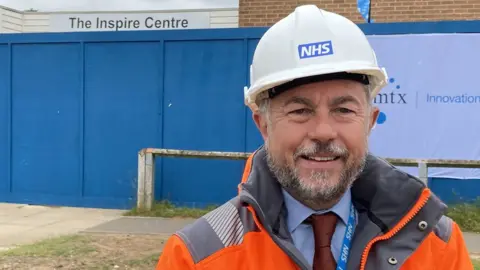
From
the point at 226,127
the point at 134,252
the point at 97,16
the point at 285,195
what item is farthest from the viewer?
the point at 97,16

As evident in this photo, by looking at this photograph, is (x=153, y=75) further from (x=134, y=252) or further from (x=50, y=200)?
(x=134, y=252)

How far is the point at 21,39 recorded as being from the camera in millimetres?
9266

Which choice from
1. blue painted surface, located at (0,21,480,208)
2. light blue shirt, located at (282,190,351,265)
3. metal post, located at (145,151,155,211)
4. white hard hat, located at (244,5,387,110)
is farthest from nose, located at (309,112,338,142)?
blue painted surface, located at (0,21,480,208)

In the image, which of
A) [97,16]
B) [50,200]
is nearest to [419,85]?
[50,200]

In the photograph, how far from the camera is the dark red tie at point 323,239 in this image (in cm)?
171

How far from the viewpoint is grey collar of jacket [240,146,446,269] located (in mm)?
1666

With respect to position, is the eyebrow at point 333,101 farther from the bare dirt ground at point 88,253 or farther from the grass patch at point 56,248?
the grass patch at point 56,248

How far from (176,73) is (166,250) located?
7.22m

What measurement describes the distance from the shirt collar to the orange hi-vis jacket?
25 mm

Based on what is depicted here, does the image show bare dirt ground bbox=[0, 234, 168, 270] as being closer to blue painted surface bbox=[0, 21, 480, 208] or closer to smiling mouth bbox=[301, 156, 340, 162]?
blue painted surface bbox=[0, 21, 480, 208]

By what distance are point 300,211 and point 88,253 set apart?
442 cm

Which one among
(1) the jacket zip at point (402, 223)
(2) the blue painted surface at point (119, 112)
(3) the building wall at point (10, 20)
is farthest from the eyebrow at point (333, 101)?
(3) the building wall at point (10, 20)

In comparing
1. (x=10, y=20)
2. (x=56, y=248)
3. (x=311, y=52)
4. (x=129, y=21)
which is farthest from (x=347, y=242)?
(x=10, y=20)

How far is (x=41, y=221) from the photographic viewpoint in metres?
7.91
